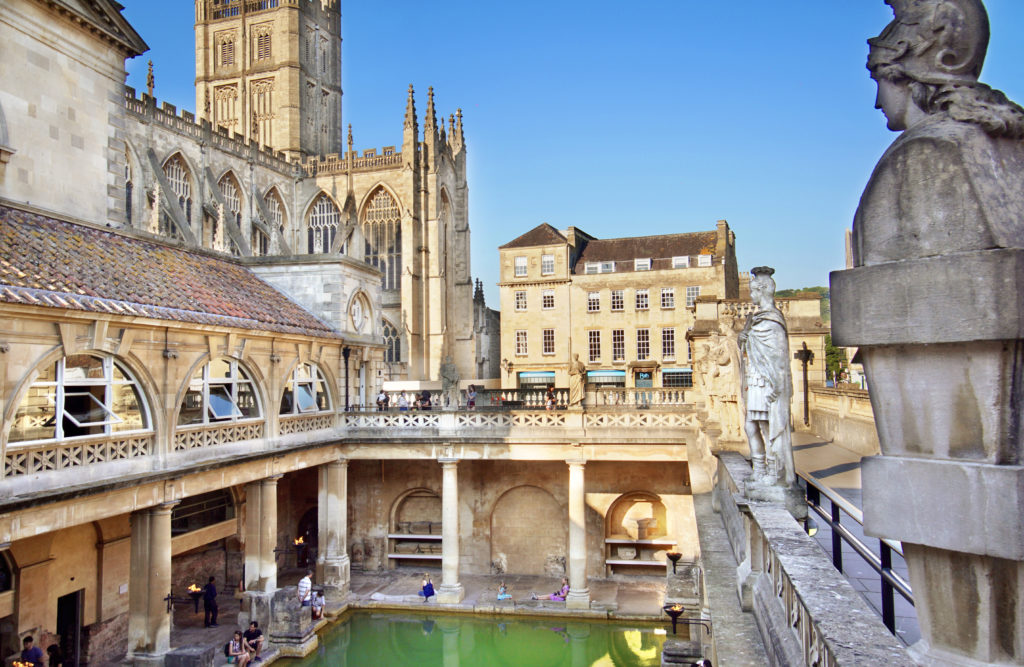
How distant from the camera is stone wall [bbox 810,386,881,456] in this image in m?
14.2

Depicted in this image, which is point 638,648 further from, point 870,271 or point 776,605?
point 870,271

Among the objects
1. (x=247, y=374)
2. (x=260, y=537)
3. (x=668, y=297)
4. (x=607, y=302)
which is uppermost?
(x=668, y=297)

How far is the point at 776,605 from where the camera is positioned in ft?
16.5

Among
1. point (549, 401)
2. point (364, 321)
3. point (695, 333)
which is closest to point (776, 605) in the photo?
point (695, 333)

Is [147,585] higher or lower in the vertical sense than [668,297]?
lower

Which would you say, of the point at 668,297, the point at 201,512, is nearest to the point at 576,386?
the point at 201,512

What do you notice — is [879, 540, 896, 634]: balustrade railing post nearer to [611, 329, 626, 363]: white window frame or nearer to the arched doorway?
the arched doorway

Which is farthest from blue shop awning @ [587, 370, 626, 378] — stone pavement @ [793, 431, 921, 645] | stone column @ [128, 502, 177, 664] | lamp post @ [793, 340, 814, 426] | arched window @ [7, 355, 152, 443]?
arched window @ [7, 355, 152, 443]

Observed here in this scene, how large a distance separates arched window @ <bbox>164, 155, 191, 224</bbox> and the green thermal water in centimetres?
2537

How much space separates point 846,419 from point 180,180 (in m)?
34.9

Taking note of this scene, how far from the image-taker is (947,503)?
2.83 m

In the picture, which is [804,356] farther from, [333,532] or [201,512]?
[201,512]

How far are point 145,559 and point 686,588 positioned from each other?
11.7 metres

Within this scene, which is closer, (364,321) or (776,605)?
(776,605)
